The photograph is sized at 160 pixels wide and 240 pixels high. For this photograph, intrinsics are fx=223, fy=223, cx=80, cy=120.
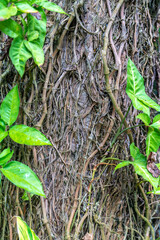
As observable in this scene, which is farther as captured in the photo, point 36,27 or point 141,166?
point 141,166

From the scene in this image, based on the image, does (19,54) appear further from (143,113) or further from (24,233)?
(24,233)

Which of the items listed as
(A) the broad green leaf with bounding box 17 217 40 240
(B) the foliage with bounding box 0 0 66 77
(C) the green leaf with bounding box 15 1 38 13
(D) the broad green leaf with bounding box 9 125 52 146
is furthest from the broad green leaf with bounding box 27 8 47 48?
(A) the broad green leaf with bounding box 17 217 40 240

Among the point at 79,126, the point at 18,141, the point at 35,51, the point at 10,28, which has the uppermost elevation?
the point at 10,28

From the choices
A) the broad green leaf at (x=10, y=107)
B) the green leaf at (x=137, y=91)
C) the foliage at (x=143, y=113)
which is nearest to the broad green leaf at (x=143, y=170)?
the foliage at (x=143, y=113)

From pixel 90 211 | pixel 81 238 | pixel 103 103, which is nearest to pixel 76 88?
pixel 103 103

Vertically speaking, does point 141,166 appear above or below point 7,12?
below

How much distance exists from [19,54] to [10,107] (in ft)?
0.75

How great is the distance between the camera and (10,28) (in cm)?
88

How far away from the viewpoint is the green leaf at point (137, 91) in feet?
3.31

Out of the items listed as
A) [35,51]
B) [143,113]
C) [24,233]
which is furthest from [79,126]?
[24,233]

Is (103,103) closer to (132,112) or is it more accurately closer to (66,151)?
(132,112)

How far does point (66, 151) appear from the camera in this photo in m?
1.12

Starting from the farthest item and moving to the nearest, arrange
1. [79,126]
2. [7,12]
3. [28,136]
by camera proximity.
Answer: [79,126] < [28,136] < [7,12]

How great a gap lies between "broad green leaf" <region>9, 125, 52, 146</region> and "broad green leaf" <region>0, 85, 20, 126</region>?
2.7 inches
